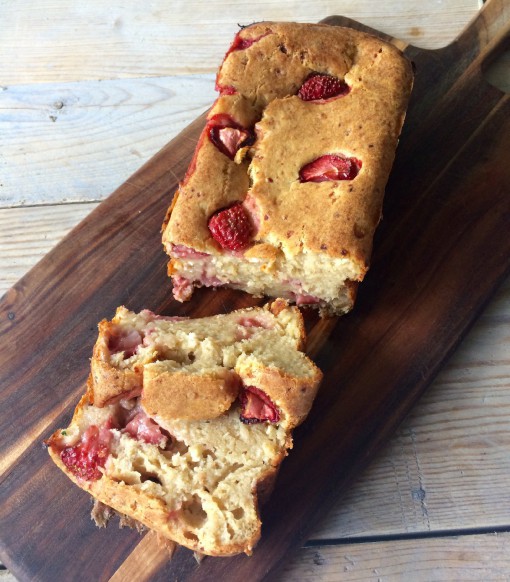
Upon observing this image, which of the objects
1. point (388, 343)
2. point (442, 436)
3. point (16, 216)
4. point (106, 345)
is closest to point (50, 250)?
point (16, 216)

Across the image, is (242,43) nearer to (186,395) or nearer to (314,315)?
(314,315)

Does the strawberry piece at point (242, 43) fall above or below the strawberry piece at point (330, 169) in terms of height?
above

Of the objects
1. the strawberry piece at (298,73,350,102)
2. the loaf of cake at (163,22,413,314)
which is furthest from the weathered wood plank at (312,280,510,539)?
the strawberry piece at (298,73,350,102)

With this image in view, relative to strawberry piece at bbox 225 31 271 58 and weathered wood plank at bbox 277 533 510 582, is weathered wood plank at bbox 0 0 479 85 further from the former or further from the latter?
weathered wood plank at bbox 277 533 510 582

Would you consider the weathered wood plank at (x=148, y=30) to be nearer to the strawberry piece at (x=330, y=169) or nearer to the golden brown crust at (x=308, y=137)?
the golden brown crust at (x=308, y=137)

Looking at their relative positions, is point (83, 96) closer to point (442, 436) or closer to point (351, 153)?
point (351, 153)

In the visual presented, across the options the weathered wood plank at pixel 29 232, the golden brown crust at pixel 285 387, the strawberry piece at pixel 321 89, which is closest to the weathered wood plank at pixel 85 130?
the weathered wood plank at pixel 29 232

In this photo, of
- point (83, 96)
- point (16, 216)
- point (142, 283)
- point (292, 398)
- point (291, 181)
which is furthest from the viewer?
point (83, 96)
